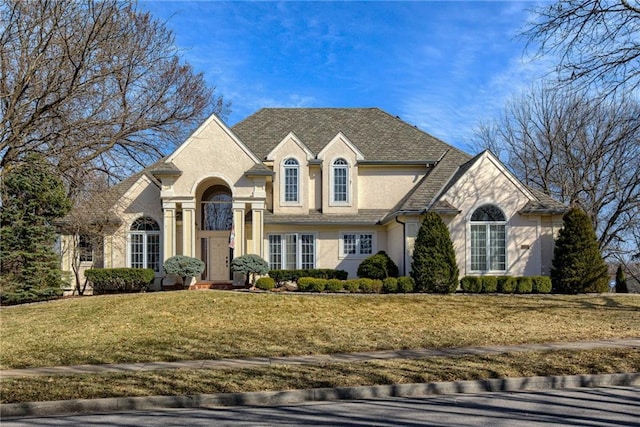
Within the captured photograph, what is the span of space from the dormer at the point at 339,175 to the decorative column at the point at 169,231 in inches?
280

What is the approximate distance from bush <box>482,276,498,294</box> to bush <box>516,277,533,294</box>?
837 millimetres

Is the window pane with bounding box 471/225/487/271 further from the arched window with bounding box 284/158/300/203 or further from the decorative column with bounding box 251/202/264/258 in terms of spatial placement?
the decorative column with bounding box 251/202/264/258

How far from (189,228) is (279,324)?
33.7 feet

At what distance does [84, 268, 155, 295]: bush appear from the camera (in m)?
25.0

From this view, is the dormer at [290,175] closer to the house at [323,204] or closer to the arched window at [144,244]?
the house at [323,204]

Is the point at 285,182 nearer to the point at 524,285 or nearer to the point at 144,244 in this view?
the point at 144,244

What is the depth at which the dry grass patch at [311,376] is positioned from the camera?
957 cm

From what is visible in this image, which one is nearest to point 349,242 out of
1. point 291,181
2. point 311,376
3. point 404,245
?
point 404,245

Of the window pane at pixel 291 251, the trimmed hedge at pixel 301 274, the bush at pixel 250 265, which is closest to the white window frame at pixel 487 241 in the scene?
the trimmed hedge at pixel 301 274

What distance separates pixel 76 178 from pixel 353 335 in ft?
28.3

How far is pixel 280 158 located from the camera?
2816cm

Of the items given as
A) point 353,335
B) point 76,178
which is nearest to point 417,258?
point 353,335

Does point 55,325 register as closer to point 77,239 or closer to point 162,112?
point 77,239

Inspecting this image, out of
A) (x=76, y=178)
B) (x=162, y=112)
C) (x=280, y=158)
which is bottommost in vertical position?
(x=76, y=178)
